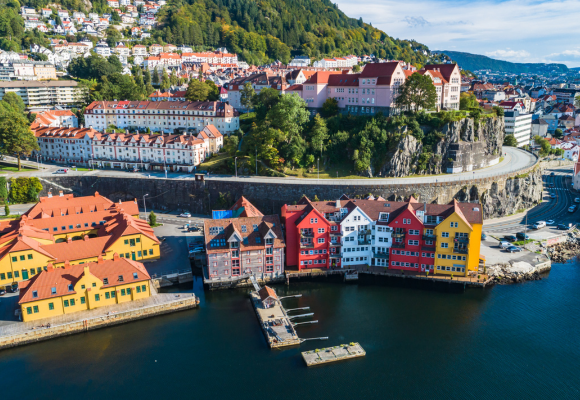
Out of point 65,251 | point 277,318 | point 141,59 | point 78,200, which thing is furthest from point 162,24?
point 277,318

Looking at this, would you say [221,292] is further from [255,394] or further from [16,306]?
[16,306]

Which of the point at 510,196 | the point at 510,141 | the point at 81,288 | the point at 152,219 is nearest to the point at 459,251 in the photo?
the point at 510,196

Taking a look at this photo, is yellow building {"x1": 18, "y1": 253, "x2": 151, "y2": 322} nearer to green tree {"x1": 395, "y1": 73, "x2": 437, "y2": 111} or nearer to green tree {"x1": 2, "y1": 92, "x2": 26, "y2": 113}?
green tree {"x1": 395, "y1": 73, "x2": 437, "y2": 111}

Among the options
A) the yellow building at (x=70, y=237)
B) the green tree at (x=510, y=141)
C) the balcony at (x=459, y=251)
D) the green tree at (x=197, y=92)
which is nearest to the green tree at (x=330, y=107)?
the green tree at (x=197, y=92)

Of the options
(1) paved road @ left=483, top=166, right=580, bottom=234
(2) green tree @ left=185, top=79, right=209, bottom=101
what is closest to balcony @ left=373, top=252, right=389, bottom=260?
(1) paved road @ left=483, top=166, right=580, bottom=234

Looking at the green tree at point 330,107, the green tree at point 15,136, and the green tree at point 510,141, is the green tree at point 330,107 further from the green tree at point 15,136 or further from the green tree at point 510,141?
the green tree at point 15,136
